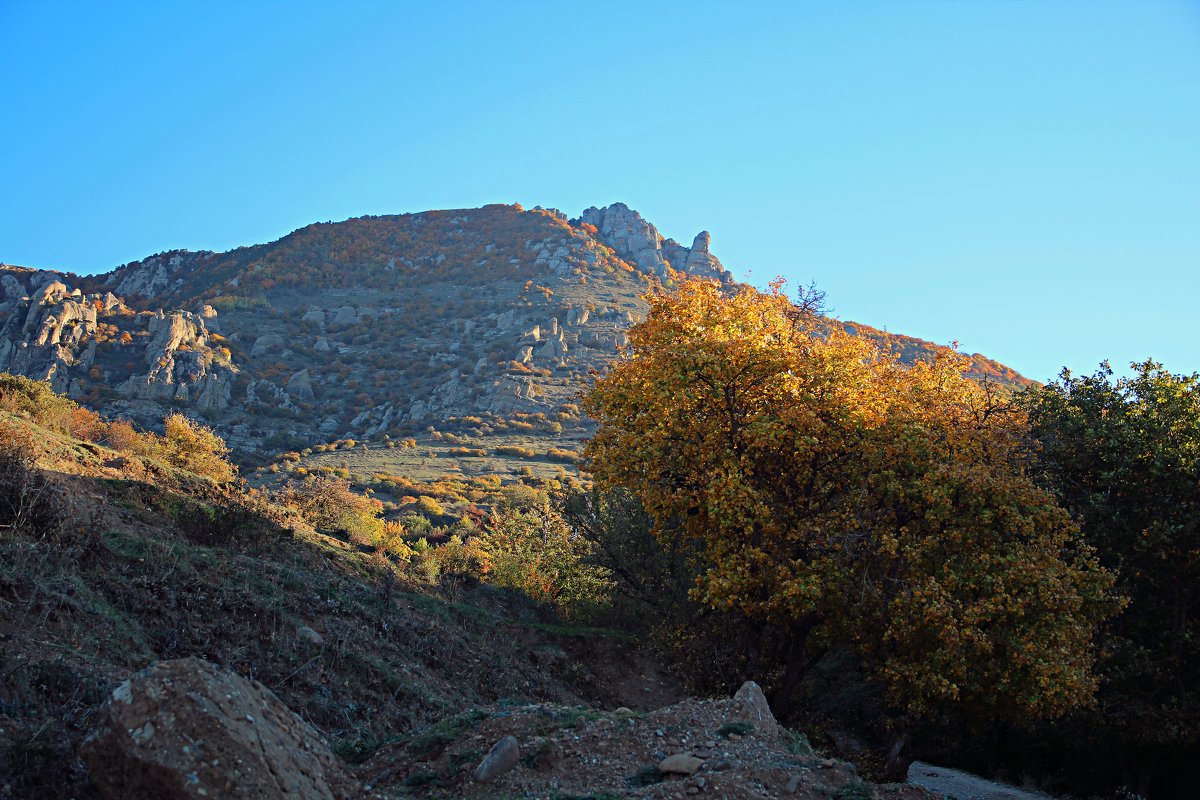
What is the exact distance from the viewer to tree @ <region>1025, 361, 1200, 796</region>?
1431 centimetres

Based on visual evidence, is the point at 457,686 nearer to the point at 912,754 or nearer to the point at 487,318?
the point at 912,754

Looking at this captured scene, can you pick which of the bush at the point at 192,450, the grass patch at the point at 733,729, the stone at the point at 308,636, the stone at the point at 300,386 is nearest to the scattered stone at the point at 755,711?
the grass patch at the point at 733,729

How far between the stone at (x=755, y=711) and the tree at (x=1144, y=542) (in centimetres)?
848

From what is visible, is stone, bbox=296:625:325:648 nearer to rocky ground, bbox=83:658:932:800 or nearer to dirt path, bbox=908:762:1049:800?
rocky ground, bbox=83:658:932:800

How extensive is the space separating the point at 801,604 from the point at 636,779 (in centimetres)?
453

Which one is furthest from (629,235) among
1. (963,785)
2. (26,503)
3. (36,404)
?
(26,503)

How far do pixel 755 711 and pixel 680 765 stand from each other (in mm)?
2082

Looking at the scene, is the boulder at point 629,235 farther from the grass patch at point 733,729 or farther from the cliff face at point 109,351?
the grass patch at point 733,729

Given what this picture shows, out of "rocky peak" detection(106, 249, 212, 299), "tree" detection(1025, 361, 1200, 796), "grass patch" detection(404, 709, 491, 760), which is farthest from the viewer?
"rocky peak" detection(106, 249, 212, 299)

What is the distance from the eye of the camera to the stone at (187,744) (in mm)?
5000

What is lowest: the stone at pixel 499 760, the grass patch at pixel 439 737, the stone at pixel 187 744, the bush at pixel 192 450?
the bush at pixel 192 450

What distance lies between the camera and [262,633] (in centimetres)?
1077

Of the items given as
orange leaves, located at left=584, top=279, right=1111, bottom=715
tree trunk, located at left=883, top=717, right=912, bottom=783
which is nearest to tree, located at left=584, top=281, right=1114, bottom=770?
orange leaves, located at left=584, top=279, right=1111, bottom=715

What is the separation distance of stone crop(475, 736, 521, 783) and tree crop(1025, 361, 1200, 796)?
11.8 meters
